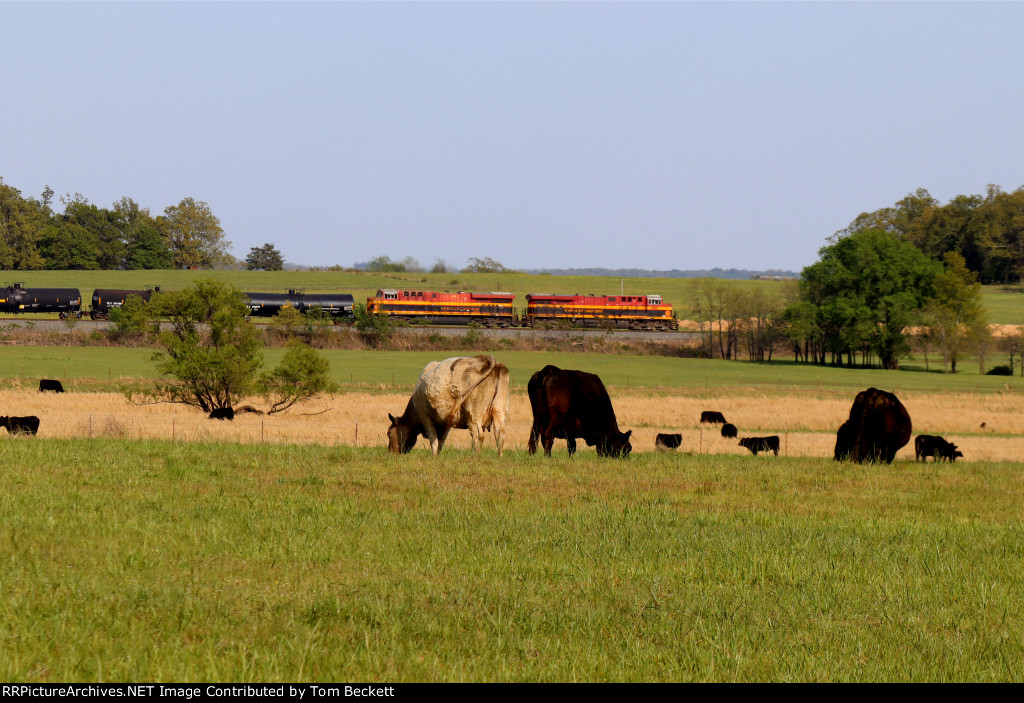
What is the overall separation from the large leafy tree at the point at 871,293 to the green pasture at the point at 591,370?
10.7 feet

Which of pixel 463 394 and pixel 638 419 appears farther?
pixel 638 419

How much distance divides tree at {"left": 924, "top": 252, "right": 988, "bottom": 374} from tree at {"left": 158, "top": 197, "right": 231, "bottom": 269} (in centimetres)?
14813

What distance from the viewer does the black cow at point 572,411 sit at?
20.8m

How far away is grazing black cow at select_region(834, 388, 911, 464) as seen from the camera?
2092 cm

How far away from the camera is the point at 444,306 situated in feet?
379

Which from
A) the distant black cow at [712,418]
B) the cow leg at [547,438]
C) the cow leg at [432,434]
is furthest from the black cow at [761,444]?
the cow leg at [432,434]

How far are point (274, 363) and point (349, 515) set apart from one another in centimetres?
6495

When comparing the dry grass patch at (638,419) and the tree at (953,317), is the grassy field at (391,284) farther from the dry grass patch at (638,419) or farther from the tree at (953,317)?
the dry grass patch at (638,419)

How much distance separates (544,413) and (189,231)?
18693cm

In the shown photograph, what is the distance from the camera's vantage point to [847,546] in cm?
1052

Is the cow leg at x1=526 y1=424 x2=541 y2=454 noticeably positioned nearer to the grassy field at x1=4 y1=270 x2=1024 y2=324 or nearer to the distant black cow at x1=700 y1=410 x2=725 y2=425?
the distant black cow at x1=700 y1=410 x2=725 y2=425

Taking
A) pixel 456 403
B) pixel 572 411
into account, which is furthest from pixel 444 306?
pixel 456 403

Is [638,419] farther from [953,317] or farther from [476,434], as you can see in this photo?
[953,317]

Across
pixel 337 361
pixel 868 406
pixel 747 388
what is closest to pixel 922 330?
pixel 747 388
